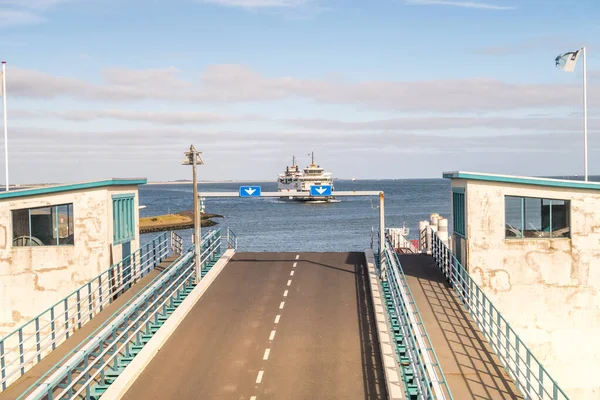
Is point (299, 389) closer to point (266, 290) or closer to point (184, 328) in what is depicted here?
point (184, 328)

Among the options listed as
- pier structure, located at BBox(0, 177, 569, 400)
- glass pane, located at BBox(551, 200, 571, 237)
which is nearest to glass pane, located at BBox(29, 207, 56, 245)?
pier structure, located at BBox(0, 177, 569, 400)

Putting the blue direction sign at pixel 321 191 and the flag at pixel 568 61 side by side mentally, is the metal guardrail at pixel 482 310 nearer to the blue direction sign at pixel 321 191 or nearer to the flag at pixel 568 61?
the blue direction sign at pixel 321 191

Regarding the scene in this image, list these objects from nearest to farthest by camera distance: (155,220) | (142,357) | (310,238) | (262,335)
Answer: (142,357) → (262,335) → (310,238) → (155,220)

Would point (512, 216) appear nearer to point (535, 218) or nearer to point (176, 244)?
point (535, 218)

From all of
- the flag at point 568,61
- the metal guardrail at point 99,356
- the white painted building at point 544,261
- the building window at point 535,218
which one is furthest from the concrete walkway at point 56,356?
the flag at point 568,61

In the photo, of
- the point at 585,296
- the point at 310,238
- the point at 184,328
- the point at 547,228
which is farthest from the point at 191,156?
the point at 310,238

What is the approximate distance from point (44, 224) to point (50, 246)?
0.93 m

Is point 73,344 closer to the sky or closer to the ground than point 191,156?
closer to the ground

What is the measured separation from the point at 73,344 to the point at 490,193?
14983 millimetres

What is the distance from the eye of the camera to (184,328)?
2058 centimetres

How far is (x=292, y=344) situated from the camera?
18922 millimetres

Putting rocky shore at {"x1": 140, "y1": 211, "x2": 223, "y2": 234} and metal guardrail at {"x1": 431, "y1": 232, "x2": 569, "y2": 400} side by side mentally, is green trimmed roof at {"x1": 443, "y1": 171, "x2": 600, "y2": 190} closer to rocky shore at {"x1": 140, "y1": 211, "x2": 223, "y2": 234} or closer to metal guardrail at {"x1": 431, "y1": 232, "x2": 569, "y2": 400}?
metal guardrail at {"x1": 431, "y1": 232, "x2": 569, "y2": 400}

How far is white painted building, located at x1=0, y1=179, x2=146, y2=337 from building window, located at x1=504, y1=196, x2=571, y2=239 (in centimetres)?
1493

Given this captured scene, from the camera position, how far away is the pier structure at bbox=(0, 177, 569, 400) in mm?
15375
